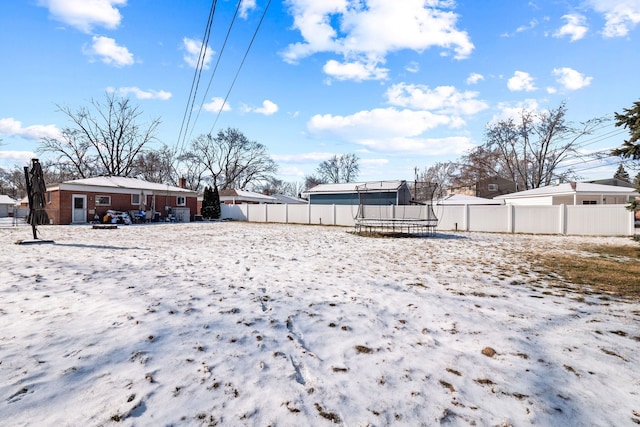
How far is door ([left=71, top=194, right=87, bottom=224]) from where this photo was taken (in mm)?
19703

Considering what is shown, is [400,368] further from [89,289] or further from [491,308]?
[89,289]

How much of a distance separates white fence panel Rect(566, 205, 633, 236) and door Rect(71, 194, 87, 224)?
93.8ft

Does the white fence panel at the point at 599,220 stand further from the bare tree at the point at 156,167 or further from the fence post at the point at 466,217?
the bare tree at the point at 156,167

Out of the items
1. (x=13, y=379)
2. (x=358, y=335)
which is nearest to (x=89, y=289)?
(x=13, y=379)

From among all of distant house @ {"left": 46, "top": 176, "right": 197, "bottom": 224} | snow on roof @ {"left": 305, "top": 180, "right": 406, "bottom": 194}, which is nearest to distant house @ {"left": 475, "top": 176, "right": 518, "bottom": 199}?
snow on roof @ {"left": 305, "top": 180, "right": 406, "bottom": 194}

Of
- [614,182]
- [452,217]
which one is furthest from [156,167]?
[614,182]

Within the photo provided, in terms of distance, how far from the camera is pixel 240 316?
131 inches

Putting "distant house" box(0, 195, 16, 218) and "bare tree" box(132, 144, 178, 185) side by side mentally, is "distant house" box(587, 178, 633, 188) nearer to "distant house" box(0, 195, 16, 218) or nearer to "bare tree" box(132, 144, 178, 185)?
"bare tree" box(132, 144, 178, 185)

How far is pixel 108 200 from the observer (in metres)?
21.3

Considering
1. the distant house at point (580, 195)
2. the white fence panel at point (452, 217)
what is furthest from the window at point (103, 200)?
the distant house at point (580, 195)

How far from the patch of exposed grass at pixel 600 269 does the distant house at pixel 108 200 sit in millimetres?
24383

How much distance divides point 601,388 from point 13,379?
13.5 feet

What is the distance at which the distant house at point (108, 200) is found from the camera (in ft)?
63.2

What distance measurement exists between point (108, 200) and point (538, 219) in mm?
26956
